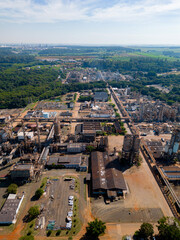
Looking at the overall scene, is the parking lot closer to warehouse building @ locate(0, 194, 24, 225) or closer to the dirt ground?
warehouse building @ locate(0, 194, 24, 225)

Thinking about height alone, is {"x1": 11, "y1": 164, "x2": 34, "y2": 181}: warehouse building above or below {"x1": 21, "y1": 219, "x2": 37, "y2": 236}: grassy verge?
above

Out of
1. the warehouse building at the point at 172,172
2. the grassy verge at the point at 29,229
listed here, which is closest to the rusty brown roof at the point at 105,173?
the warehouse building at the point at 172,172

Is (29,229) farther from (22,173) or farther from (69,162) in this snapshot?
(69,162)

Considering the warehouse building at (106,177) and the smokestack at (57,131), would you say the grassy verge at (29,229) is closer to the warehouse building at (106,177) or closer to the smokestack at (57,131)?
the warehouse building at (106,177)

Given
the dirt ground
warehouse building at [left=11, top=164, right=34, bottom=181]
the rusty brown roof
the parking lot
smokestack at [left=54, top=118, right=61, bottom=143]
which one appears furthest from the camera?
the dirt ground

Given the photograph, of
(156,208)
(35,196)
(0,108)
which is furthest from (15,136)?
(156,208)

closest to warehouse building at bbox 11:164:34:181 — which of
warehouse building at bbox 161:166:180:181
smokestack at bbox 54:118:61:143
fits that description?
smokestack at bbox 54:118:61:143
